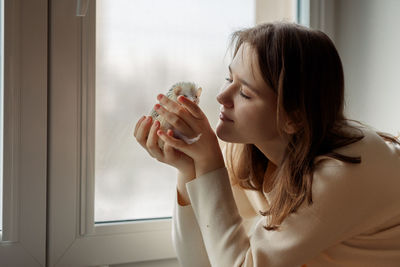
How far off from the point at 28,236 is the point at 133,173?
0.90 ft

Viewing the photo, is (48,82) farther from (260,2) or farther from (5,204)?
(260,2)

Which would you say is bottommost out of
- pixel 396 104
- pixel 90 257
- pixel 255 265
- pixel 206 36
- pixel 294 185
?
pixel 90 257

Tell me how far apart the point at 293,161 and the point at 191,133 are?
0.68 ft

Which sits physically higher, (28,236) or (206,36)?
(206,36)

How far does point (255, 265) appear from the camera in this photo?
2.44 feet

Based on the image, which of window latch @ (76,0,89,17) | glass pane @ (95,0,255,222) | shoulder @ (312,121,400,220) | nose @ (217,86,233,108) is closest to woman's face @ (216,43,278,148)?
nose @ (217,86,233,108)

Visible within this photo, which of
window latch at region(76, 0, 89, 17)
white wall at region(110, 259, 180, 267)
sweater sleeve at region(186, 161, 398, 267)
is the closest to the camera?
sweater sleeve at region(186, 161, 398, 267)

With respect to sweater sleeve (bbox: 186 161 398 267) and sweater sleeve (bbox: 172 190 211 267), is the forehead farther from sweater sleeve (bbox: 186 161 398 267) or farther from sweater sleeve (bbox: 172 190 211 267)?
sweater sleeve (bbox: 172 190 211 267)

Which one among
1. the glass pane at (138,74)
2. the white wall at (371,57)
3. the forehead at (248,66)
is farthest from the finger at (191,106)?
the white wall at (371,57)

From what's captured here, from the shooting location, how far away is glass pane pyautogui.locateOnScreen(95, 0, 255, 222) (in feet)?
3.30

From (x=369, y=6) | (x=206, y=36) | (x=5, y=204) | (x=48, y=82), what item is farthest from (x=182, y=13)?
(x=5, y=204)

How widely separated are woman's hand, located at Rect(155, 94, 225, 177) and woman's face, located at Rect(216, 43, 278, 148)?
0.04 meters

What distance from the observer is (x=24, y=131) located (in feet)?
3.03

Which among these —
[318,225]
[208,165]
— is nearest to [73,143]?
[208,165]
